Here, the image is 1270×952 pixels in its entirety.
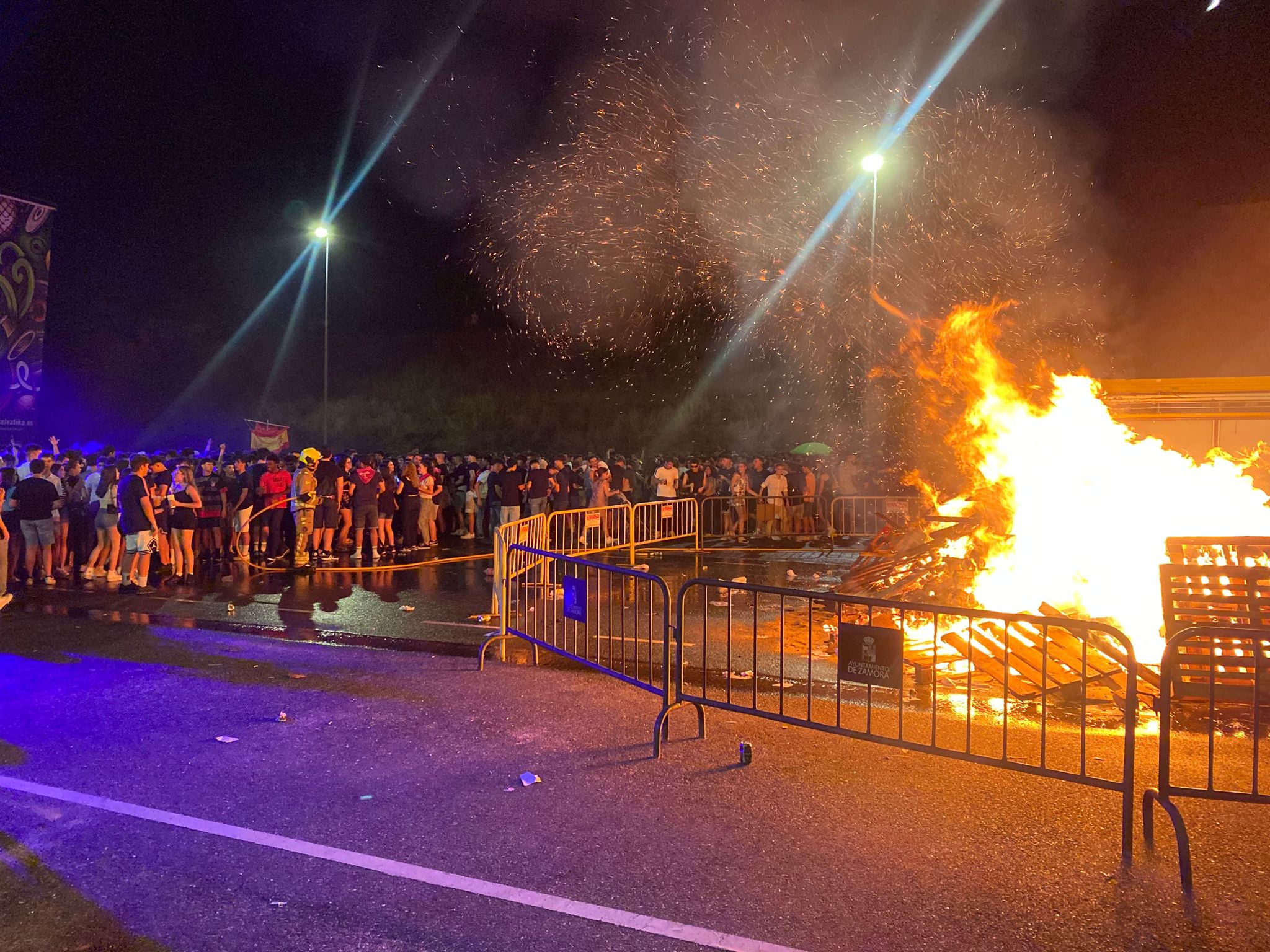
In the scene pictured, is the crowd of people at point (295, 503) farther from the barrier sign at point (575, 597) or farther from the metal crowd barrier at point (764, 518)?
the barrier sign at point (575, 597)

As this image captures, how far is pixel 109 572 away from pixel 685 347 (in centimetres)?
3140

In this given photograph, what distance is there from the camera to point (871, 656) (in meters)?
5.16

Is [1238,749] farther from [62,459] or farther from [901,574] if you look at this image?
[62,459]

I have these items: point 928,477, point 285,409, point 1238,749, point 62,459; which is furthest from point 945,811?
point 285,409

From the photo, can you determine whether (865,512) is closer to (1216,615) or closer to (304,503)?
(304,503)

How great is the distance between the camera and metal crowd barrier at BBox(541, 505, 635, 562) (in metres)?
13.5

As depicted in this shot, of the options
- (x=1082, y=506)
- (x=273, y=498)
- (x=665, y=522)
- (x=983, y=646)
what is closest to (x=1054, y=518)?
(x=1082, y=506)

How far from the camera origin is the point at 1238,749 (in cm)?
574

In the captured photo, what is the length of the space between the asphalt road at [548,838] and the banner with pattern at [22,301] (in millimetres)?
14755

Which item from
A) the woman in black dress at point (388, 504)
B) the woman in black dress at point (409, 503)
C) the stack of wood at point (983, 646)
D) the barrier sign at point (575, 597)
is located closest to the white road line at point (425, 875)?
the stack of wood at point (983, 646)

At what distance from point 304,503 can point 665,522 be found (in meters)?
6.70

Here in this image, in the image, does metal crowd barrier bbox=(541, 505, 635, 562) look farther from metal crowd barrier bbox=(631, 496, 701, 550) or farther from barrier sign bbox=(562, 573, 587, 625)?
barrier sign bbox=(562, 573, 587, 625)

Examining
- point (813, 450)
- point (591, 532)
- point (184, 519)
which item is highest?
point (813, 450)

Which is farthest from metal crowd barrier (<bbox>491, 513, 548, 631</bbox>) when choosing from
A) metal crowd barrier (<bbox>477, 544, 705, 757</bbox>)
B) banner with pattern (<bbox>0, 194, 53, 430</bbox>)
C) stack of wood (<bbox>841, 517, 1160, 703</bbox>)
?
banner with pattern (<bbox>0, 194, 53, 430</bbox>)
